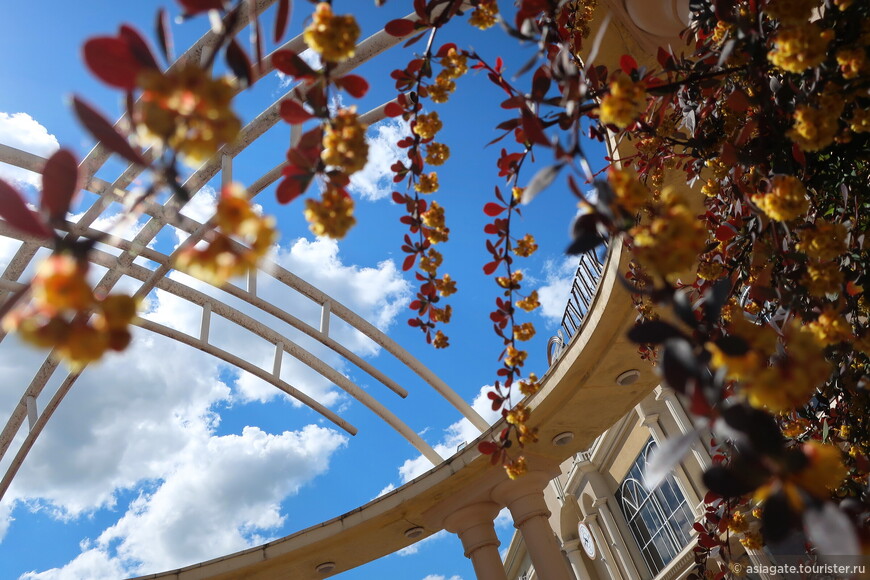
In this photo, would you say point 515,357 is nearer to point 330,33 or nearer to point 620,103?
point 620,103

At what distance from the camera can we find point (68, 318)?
0.78m

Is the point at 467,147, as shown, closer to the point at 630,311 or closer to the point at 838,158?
the point at 630,311

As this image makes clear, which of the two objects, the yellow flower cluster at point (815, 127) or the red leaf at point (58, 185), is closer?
the red leaf at point (58, 185)

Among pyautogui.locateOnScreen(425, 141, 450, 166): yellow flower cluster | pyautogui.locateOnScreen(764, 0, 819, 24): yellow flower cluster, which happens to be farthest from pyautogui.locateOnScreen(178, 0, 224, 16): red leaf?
pyautogui.locateOnScreen(764, 0, 819, 24): yellow flower cluster

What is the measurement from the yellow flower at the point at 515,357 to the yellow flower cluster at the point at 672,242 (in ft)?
3.69

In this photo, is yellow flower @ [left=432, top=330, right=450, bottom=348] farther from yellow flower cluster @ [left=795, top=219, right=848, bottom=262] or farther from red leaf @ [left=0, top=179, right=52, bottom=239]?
red leaf @ [left=0, top=179, right=52, bottom=239]

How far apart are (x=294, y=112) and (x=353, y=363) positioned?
7604 mm

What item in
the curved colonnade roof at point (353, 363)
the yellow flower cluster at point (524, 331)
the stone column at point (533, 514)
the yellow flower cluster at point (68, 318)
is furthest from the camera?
the stone column at point (533, 514)

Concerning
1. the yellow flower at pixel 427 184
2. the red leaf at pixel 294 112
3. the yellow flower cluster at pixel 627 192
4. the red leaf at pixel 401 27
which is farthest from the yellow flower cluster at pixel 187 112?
the yellow flower at pixel 427 184

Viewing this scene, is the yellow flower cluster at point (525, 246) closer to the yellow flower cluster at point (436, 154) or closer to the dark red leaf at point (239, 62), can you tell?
the yellow flower cluster at point (436, 154)

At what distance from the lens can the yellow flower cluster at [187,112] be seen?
2.48 ft

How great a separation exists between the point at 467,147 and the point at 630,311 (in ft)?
9.28

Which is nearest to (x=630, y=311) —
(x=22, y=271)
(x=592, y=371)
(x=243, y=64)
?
(x=592, y=371)

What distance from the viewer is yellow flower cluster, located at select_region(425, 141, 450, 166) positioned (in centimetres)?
194
